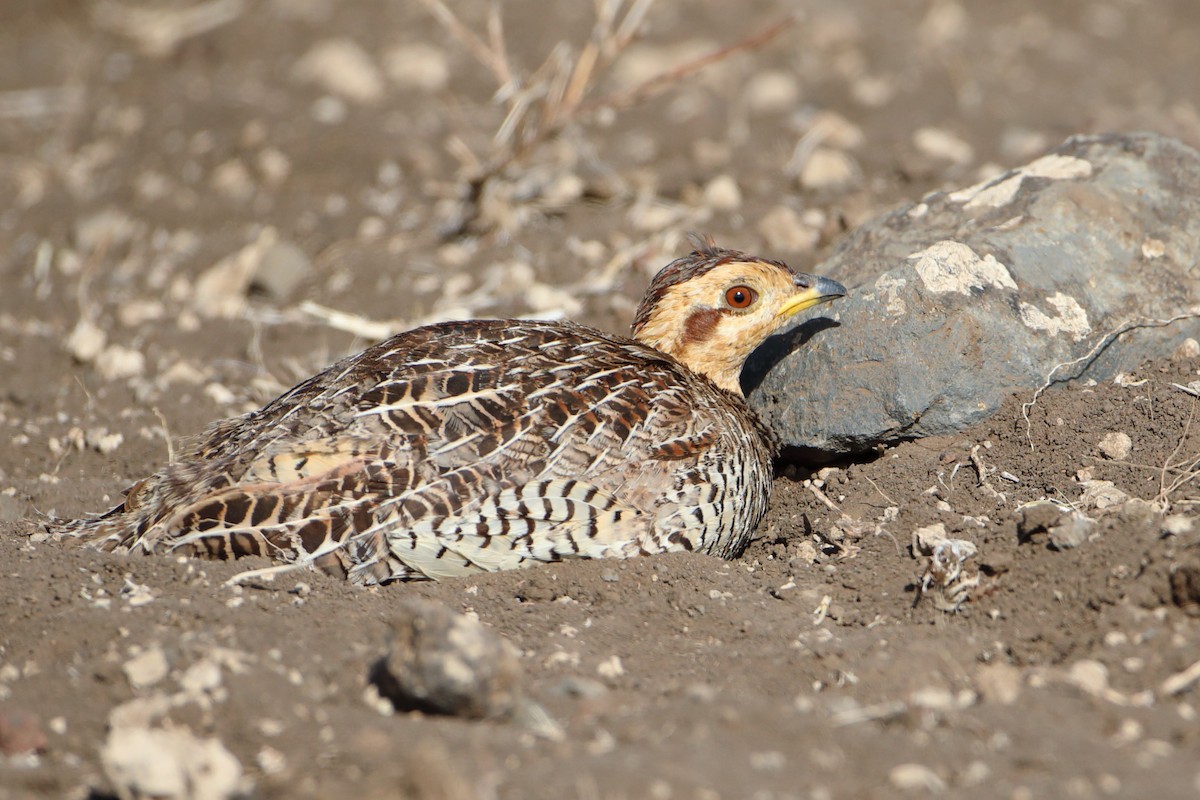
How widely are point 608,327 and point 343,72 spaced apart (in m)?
5.53

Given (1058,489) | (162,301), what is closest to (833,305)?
(1058,489)

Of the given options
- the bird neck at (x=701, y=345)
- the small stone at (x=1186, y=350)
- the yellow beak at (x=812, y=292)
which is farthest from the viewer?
the bird neck at (x=701, y=345)

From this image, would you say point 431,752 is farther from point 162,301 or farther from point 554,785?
point 162,301

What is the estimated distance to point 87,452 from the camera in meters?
6.74

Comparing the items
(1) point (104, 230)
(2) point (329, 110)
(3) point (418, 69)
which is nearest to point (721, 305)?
(1) point (104, 230)

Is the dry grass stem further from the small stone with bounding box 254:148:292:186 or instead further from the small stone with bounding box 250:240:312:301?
the small stone with bounding box 254:148:292:186

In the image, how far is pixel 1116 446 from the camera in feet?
17.3

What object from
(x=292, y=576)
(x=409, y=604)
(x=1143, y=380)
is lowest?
(x=292, y=576)

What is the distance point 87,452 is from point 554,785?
175 inches

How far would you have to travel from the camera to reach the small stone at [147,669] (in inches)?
155

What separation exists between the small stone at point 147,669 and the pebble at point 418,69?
8.42m

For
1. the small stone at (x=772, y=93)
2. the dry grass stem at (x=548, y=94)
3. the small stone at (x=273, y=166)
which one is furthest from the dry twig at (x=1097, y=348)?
the small stone at (x=273, y=166)

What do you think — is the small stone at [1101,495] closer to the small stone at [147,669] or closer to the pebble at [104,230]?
the small stone at [147,669]

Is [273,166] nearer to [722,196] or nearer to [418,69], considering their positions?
[418,69]
